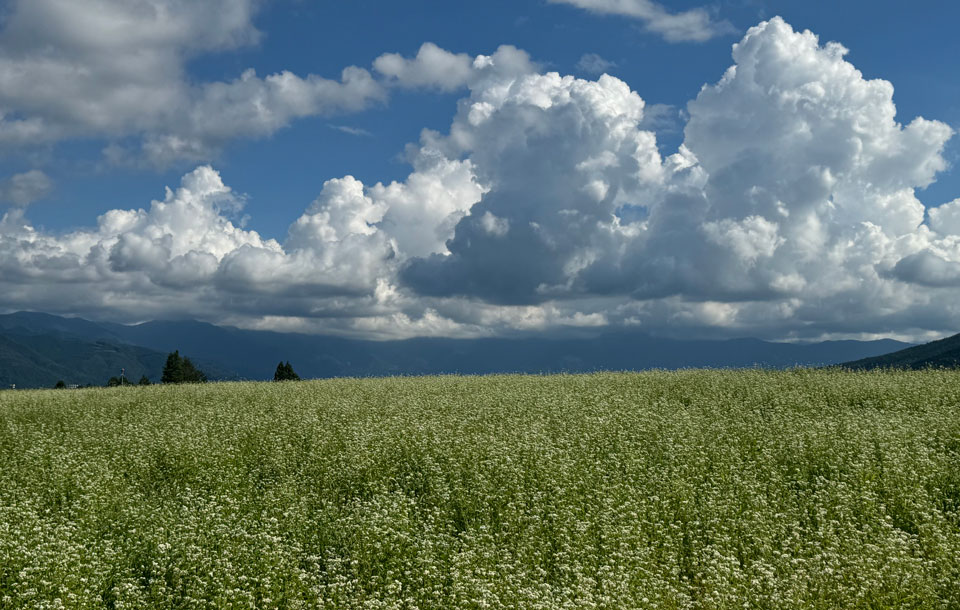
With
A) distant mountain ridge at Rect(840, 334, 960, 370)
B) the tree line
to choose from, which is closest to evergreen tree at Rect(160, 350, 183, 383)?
the tree line

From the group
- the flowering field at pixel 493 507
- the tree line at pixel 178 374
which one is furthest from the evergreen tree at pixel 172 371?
the flowering field at pixel 493 507

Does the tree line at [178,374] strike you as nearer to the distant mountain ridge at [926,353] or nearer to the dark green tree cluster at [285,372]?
the dark green tree cluster at [285,372]

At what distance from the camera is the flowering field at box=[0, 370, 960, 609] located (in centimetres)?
979

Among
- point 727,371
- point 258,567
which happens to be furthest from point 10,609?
point 727,371

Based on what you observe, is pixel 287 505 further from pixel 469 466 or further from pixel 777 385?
pixel 777 385

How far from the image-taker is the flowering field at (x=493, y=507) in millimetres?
9789

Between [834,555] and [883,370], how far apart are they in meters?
27.0

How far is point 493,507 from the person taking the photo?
43.0 feet

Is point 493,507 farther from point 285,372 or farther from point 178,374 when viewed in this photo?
point 178,374

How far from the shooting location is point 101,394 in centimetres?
3275

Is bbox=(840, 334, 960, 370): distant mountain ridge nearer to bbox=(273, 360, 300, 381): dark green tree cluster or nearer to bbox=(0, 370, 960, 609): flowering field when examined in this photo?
bbox=(273, 360, 300, 381): dark green tree cluster

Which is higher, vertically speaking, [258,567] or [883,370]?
[883,370]

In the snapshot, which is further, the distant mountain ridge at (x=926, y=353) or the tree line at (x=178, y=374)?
the distant mountain ridge at (x=926, y=353)

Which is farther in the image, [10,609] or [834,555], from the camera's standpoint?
[834,555]
